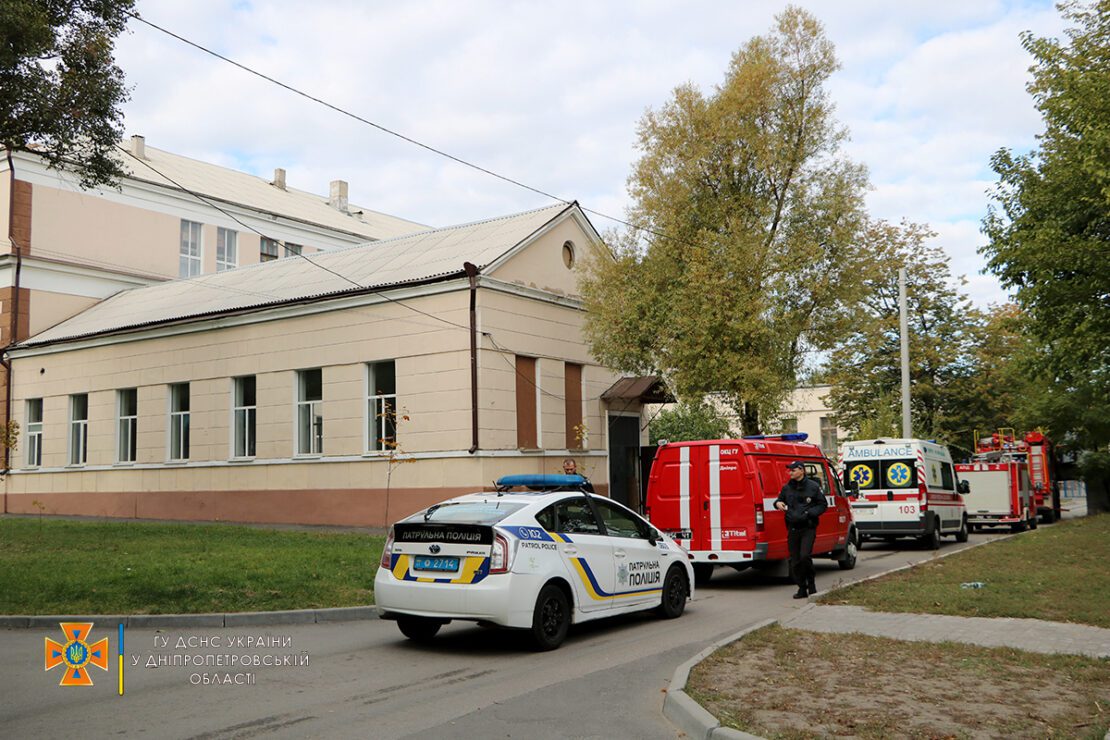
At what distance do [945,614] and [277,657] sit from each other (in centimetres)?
714

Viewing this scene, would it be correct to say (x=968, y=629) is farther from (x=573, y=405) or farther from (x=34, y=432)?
(x=34, y=432)

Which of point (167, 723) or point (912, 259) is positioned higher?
point (912, 259)

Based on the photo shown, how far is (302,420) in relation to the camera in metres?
24.9

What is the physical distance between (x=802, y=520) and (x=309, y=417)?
52.0ft

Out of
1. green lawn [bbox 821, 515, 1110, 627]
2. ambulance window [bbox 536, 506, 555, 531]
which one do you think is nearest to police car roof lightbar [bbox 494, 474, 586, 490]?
ambulance window [bbox 536, 506, 555, 531]

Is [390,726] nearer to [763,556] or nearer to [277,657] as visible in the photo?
[277,657]

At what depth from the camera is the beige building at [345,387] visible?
22.1 metres

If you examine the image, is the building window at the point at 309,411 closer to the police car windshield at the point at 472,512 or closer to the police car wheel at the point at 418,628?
the police car wheel at the point at 418,628

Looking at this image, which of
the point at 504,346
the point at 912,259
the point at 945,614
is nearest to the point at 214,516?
the point at 504,346

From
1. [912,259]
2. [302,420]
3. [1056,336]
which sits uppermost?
[912,259]

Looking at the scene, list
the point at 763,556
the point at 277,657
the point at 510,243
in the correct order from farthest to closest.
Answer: the point at 510,243, the point at 763,556, the point at 277,657

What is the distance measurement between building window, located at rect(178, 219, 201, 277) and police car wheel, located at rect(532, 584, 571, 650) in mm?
33705

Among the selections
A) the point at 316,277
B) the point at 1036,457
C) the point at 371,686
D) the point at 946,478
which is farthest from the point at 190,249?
the point at 371,686

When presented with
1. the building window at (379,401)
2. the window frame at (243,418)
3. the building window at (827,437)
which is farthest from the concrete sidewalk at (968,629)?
the building window at (827,437)
